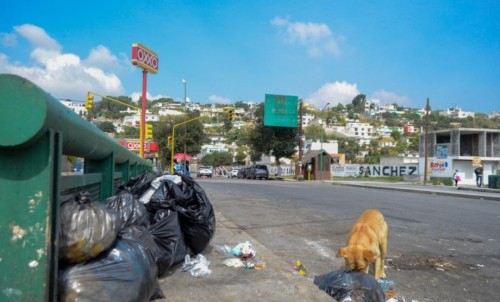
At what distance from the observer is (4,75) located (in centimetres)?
185

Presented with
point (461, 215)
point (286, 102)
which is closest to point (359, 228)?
point (461, 215)

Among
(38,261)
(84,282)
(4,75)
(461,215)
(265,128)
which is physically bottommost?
(461,215)

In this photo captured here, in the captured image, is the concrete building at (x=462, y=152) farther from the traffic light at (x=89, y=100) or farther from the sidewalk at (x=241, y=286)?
the sidewalk at (x=241, y=286)

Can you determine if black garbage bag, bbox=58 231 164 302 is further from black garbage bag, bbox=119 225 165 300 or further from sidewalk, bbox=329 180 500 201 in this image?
sidewalk, bbox=329 180 500 201

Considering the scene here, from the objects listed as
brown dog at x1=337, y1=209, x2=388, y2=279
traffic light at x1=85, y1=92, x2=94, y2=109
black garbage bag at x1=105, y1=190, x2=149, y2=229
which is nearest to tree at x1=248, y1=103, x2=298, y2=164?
traffic light at x1=85, y1=92, x2=94, y2=109

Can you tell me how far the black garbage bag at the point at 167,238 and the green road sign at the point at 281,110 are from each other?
39.3m

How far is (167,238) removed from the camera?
11.8 feet

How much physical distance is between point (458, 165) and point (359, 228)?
46.4 metres

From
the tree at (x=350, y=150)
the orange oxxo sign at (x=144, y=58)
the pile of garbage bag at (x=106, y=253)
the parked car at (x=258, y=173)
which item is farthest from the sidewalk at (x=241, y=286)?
the tree at (x=350, y=150)

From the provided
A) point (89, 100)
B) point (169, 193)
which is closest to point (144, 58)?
point (89, 100)

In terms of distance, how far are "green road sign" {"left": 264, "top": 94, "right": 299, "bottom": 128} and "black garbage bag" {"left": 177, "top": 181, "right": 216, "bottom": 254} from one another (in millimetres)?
38879

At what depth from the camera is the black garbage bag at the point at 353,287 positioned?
3.41 metres

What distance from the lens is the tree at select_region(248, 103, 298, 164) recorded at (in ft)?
174

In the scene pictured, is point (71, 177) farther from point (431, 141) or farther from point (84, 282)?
point (431, 141)
